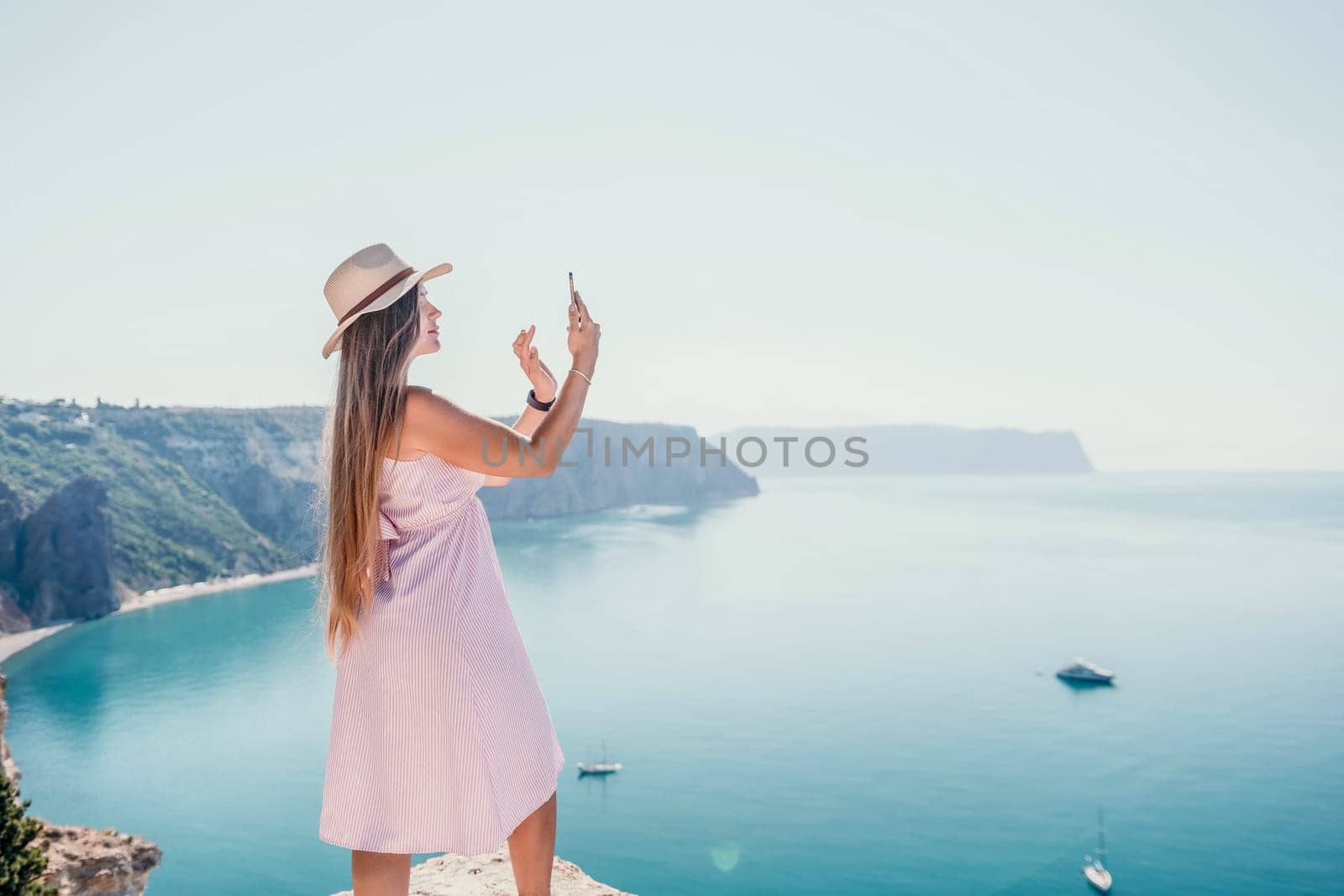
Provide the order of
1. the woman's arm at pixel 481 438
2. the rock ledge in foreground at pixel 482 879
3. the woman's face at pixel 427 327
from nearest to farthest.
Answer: the woman's arm at pixel 481 438 → the woman's face at pixel 427 327 → the rock ledge in foreground at pixel 482 879

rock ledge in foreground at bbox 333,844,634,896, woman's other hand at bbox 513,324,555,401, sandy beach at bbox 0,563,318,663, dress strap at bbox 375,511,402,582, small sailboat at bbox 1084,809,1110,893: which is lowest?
small sailboat at bbox 1084,809,1110,893

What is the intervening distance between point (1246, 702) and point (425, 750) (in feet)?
151

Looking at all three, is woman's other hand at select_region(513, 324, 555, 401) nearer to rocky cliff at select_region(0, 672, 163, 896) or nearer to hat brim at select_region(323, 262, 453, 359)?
hat brim at select_region(323, 262, 453, 359)

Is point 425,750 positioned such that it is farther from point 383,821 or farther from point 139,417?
point 139,417

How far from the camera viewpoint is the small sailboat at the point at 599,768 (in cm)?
3262

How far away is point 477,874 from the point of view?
4.23 m

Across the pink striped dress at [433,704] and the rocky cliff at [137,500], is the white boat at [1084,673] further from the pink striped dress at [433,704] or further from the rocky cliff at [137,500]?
the pink striped dress at [433,704]

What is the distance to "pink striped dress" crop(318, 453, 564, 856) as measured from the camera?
6.11ft

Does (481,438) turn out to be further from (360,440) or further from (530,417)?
(530,417)

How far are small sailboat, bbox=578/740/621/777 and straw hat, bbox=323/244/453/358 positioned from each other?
109ft

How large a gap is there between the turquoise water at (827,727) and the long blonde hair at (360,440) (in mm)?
25307

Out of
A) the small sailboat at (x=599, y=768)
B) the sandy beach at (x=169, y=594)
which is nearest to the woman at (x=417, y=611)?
the small sailboat at (x=599, y=768)

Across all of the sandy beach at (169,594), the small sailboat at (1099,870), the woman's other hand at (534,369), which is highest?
the woman's other hand at (534,369)

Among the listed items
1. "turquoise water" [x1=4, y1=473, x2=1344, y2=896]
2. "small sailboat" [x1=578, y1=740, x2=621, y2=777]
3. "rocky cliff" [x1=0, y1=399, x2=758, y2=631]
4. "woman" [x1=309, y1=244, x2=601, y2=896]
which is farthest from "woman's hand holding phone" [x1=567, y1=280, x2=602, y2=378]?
"rocky cliff" [x1=0, y1=399, x2=758, y2=631]
